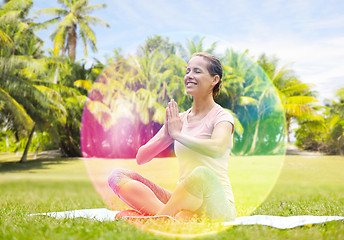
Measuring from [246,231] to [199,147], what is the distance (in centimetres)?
78

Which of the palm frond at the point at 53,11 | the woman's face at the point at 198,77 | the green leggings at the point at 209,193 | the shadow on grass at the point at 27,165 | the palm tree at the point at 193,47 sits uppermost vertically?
the palm frond at the point at 53,11

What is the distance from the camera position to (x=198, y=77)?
283cm

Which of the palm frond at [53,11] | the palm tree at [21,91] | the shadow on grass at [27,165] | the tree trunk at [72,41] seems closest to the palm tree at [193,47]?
the palm tree at [21,91]

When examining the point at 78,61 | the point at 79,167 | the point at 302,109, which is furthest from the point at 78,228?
the point at 302,109

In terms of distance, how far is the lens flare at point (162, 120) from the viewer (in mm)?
5301

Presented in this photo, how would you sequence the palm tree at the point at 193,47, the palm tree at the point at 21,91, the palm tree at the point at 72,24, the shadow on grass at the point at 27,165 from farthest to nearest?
the palm tree at the point at 72,24, the shadow on grass at the point at 27,165, the palm tree at the point at 21,91, the palm tree at the point at 193,47

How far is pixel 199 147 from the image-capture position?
101 inches

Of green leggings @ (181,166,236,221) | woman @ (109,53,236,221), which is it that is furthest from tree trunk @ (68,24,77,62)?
green leggings @ (181,166,236,221)

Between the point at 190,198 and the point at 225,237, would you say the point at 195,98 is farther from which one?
the point at 225,237

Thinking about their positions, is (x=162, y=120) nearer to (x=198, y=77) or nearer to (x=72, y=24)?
(x=198, y=77)

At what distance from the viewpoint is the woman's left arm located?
2572 mm

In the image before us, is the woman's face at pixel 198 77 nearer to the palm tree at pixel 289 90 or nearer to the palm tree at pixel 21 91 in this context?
the palm tree at pixel 21 91

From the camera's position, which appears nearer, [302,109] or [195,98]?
[195,98]

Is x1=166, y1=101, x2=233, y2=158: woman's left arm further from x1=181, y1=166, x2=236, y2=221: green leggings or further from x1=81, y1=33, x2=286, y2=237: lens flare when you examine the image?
x1=81, y1=33, x2=286, y2=237: lens flare
